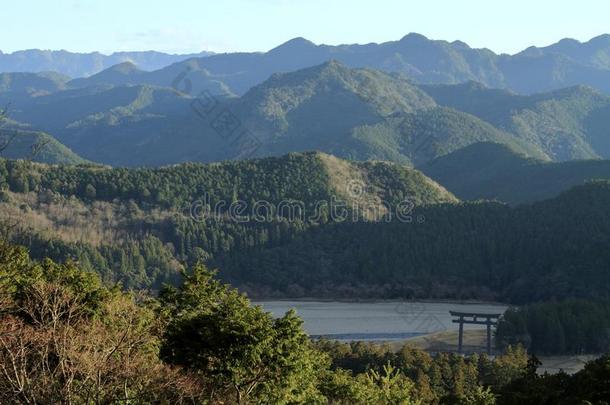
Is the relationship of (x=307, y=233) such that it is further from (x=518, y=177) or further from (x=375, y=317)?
(x=518, y=177)

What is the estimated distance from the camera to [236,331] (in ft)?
87.8

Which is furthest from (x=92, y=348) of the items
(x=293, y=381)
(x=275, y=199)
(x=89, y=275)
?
(x=275, y=199)

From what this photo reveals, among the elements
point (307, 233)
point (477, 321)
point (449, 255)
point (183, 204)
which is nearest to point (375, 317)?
point (449, 255)

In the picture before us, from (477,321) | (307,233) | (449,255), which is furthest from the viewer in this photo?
(307,233)

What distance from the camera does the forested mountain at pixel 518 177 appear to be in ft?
520

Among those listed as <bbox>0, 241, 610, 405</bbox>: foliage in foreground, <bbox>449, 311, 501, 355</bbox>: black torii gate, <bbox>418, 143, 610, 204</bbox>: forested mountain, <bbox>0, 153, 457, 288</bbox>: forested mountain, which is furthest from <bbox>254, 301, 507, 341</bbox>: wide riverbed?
<bbox>0, 241, 610, 405</bbox>: foliage in foreground

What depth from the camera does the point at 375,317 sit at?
100125 mm

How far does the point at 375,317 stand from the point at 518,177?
8676 cm

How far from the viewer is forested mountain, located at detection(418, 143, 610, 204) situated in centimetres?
15850

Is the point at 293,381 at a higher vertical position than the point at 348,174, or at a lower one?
lower

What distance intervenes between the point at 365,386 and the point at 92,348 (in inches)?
636

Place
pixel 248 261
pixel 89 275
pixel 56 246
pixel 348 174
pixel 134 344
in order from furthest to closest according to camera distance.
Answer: pixel 348 174 < pixel 248 261 < pixel 56 246 < pixel 89 275 < pixel 134 344

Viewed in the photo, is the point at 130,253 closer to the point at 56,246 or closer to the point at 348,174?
the point at 56,246

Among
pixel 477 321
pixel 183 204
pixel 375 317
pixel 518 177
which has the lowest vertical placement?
pixel 375 317
